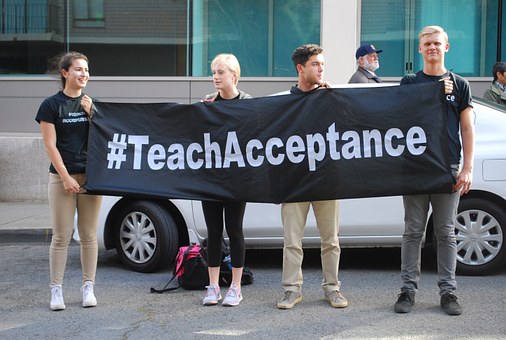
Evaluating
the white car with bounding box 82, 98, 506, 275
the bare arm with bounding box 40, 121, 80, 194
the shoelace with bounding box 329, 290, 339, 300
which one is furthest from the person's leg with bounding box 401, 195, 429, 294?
the bare arm with bounding box 40, 121, 80, 194

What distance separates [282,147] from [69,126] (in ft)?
5.14

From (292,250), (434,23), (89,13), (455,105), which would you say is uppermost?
(89,13)

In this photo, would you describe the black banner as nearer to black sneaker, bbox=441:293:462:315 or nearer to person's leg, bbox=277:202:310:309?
person's leg, bbox=277:202:310:309

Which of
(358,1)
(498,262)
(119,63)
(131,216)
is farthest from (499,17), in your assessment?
(131,216)

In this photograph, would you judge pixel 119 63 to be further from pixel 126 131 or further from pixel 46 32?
pixel 126 131

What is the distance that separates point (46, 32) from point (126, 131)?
799 centimetres

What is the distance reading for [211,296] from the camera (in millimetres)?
5898

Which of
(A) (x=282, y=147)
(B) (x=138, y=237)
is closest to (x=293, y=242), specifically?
(A) (x=282, y=147)

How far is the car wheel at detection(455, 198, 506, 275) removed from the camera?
681 cm

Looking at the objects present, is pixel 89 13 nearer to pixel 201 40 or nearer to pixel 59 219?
pixel 201 40

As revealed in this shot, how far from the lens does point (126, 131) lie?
611 centimetres

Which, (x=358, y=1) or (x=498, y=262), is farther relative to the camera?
(x=358, y=1)

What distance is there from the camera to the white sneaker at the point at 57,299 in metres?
5.81

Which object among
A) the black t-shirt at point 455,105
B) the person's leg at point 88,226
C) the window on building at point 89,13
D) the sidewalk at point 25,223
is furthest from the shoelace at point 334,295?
the window on building at point 89,13
